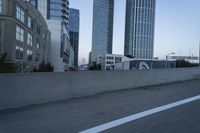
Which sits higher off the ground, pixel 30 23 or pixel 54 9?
pixel 54 9

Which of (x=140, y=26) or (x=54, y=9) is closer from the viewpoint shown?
(x=54, y=9)

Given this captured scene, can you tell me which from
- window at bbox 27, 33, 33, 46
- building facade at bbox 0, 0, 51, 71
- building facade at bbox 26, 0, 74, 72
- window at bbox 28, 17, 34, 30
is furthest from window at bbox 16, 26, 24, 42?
building facade at bbox 26, 0, 74, 72

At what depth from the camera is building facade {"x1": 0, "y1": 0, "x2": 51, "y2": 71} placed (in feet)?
166

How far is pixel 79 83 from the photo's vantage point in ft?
38.5

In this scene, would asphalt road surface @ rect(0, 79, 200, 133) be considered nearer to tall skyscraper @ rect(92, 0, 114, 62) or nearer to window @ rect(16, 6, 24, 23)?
window @ rect(16, 6, 24, 23)

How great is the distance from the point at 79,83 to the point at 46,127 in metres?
4.85

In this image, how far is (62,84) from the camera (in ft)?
36.5

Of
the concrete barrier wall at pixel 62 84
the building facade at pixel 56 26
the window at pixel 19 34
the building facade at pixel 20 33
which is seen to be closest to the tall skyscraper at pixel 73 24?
the building facade at pixel 56 26

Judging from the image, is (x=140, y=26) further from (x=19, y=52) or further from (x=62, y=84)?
(x=62, y=84)

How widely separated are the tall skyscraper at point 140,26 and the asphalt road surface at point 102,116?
5269 inches

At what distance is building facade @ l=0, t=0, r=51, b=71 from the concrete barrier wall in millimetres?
38650

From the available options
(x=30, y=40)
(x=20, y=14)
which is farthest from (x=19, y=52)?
(x=30, y=40)

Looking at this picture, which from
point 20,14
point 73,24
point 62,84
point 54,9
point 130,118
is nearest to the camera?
point 130,118

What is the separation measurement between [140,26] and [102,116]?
15012cm
